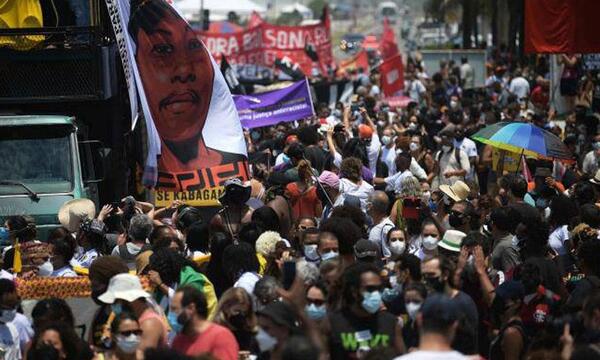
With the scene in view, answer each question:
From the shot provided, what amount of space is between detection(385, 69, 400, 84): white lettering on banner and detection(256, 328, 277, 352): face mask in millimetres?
21879

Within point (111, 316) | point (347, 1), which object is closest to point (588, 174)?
point (111, 316)

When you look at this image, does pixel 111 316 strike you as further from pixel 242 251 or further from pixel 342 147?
pixel 342 147

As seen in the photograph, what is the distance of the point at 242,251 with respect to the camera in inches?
383

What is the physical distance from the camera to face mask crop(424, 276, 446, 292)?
28.1 ft

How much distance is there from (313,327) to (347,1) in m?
167

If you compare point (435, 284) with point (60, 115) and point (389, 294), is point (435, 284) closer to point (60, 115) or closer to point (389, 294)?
point (389, 294)

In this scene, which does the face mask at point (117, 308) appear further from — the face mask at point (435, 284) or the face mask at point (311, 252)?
the face mask at point (311, 252)

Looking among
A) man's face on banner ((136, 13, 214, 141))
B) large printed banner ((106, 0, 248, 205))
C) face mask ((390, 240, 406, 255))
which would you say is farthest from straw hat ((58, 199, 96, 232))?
face mask ((390, 240, 406, 255))

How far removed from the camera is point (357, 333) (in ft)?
25.8

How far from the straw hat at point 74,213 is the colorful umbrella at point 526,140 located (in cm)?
417

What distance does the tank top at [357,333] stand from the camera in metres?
7.83

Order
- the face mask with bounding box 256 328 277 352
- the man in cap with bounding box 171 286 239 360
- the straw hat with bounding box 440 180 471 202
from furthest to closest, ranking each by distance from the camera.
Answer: the straw hat with bounding box 440 180 471 202, the man in cap with bounding box 171 286 239 360, the face mask with bounding box 256 328 277 352

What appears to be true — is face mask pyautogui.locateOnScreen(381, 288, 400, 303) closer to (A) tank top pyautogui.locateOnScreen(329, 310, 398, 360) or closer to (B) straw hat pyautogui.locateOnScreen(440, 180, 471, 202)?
(A) tank top pyautogui.locateOnScreen(329, 310, 398, 360)

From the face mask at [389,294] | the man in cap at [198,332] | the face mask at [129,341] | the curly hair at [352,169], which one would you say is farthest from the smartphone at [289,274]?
the curly hair at [352,169]
